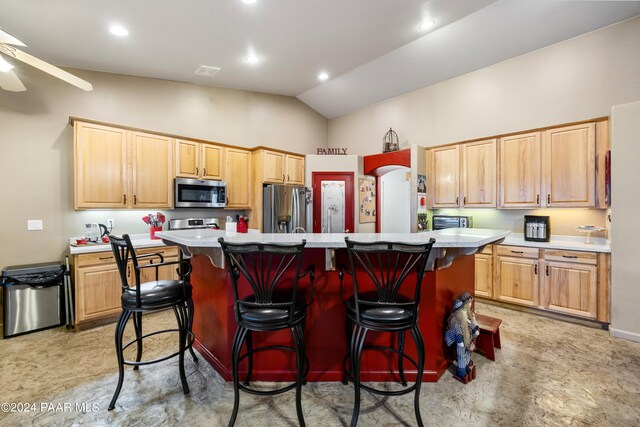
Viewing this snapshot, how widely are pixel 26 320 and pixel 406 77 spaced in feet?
19.9

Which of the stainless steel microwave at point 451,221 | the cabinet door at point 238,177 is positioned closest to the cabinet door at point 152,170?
the cabinet door at point 238,177

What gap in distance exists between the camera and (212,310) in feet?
7.67

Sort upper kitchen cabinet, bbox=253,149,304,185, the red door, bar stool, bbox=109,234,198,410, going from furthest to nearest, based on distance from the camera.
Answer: the red door < upper kitchen cabinet, bbox=253,149,304,185 < bar stool, bbox=109,234,198,410

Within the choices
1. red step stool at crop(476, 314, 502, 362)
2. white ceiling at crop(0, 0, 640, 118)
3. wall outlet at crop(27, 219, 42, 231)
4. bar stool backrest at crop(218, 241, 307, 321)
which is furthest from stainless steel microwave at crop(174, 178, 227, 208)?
red step stool at crop(476, 314, 502, 362)

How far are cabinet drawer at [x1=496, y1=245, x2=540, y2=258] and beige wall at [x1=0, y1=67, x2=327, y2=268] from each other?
455cm

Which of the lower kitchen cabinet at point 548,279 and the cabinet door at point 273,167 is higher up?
the cabinet door at point 273,167

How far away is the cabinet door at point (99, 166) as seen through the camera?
10.6 feet

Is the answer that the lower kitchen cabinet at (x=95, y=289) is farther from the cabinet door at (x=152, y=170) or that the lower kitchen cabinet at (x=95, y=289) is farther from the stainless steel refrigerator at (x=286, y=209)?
the stainless steel refrigerator at (x=286, y=209)

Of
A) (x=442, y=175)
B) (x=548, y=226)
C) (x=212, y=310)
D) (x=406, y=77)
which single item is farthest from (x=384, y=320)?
(x=406, y=77)

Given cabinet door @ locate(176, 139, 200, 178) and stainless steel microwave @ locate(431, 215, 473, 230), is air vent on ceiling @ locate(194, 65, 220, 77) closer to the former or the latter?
cabinet door @ locate(176, 139, 200, 178)

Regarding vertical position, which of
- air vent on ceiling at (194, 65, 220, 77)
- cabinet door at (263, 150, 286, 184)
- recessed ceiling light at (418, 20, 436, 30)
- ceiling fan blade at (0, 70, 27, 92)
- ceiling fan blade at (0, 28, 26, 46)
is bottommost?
cabinet door at (263, 150, 286, 184)

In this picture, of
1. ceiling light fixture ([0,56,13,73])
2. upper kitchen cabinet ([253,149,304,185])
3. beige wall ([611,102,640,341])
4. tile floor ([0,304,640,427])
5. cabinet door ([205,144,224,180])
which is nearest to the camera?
tile floor ([0,304,640,427])

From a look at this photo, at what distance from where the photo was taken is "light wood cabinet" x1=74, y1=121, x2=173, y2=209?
3273 mm

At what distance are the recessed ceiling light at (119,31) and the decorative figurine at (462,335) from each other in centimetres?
414
